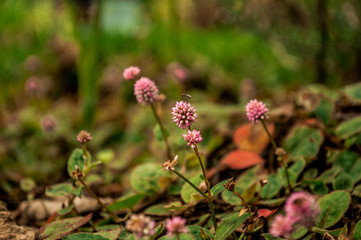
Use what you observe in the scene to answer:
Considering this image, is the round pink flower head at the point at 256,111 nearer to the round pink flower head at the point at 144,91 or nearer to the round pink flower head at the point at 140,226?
the round pink flower head at the point at 144,91

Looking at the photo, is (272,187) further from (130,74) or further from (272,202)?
(130,74)

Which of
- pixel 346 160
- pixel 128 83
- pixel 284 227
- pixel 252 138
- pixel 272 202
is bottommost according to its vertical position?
pixel 284 227

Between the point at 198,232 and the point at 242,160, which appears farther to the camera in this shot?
the point at 242,160

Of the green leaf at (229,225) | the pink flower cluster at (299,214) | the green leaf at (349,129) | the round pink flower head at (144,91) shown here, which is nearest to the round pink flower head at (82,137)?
the round pink flower head at (144,91)

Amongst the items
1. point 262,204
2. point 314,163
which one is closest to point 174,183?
point 262,204

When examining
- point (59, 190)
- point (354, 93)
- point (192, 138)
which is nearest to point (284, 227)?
point (192, 138)

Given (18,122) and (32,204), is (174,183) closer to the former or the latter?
(32,204)

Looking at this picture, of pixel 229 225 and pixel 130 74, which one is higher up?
pixel 130 74

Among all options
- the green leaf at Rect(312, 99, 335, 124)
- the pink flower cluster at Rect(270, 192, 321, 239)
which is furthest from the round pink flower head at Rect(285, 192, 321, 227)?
the green leaf at Rect(312, 99, 335, 124)
